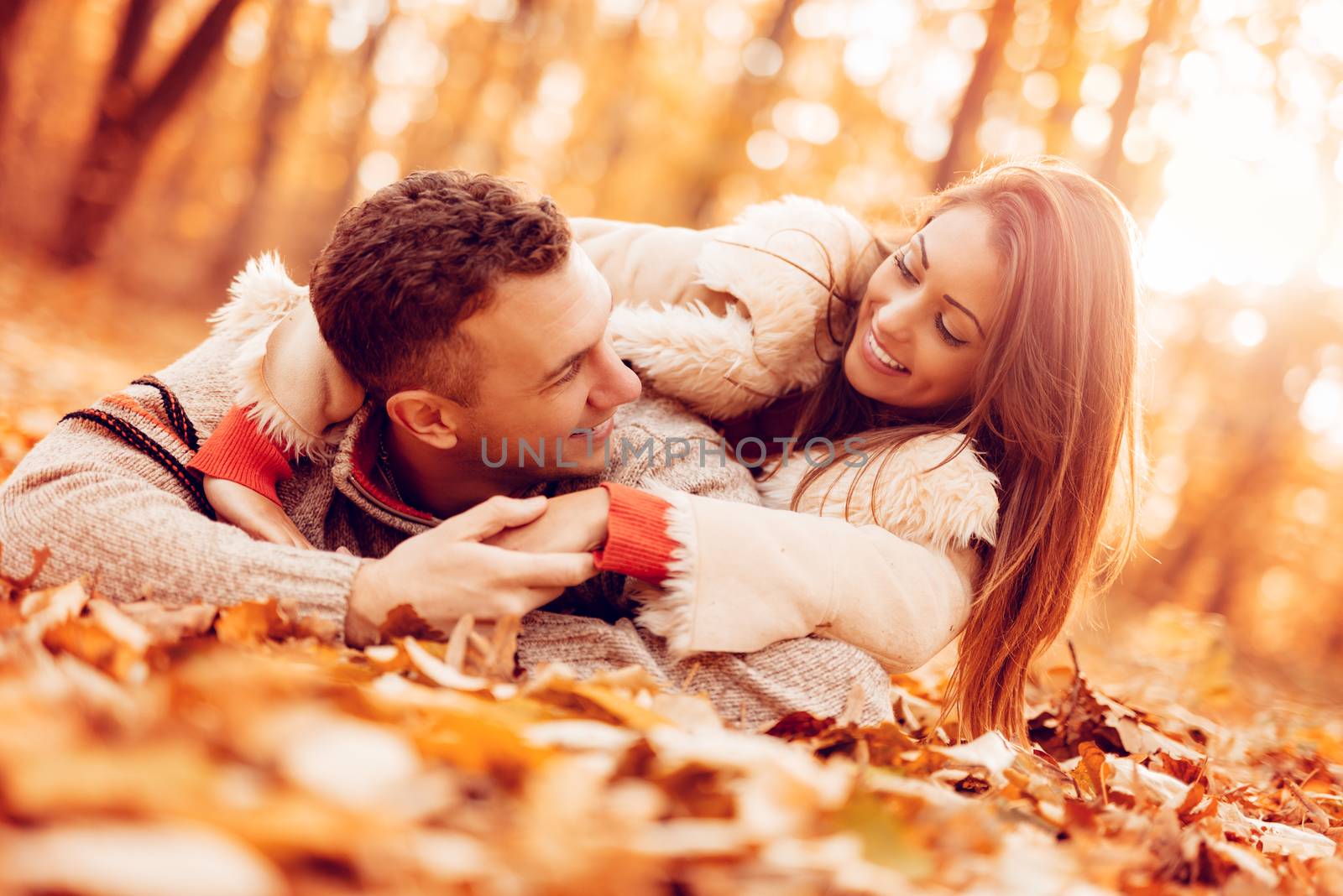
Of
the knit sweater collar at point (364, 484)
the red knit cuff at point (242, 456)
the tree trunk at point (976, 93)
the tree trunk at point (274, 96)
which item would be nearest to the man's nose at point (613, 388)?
the knit sweater collar at point (364, 484)

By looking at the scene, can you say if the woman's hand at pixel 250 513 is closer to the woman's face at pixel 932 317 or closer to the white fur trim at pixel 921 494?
the white fur trim at pixel 921 494

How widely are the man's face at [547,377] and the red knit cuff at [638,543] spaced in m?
0.37

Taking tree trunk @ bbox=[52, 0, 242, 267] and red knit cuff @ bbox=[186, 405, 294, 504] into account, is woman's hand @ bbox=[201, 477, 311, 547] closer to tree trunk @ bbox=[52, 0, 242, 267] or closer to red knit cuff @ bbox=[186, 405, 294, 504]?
red knit cuff @ bbox=[186, 405, 294, 504]

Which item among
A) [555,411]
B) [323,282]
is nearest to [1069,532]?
[555,411]

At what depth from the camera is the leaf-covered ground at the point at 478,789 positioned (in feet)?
2.94

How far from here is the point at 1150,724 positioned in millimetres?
2924

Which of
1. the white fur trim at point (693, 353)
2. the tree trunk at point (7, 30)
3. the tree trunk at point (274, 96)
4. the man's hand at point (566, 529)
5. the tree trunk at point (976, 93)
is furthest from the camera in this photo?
the tree trunk at point (274, 96)

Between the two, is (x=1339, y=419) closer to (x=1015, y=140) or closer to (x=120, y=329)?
(x=1015, y=140)

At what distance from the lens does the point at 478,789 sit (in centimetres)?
117

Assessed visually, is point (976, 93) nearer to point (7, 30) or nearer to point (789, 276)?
point (789, 276)

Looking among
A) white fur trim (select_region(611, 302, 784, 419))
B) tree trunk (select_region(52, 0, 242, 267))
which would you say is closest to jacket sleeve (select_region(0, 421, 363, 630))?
white fur trim (select_region(611, 302, 784, 419))

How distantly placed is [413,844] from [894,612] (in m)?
1.37

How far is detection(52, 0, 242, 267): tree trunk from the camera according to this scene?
25.4ft

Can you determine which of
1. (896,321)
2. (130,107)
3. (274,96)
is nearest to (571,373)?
(896,321)
